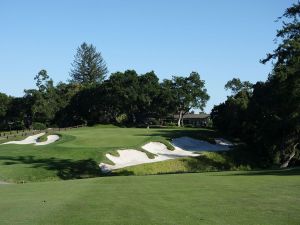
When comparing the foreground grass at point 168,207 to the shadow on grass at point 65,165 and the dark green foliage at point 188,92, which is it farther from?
the dark green foliage at point 188,92

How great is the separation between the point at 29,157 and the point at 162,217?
3529cm

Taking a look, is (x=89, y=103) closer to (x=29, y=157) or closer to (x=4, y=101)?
(x=4, y=101)

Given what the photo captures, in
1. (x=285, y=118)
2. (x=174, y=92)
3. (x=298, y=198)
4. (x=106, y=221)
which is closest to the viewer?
(x=106, y=221)

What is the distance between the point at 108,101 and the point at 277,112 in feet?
206

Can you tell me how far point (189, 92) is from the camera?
12469cm

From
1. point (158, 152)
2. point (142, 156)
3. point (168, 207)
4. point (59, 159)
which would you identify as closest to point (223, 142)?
point (158, 152)

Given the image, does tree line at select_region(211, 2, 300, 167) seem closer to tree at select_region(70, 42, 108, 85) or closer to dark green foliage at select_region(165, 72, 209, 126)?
dark green foliage at select_region(165, 72, 209, 126)

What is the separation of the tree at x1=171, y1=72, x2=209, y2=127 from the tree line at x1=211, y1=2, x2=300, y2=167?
112 ft

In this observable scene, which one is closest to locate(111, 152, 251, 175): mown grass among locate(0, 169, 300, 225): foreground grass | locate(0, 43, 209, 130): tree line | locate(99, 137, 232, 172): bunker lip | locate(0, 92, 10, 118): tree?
locate(99, 137, 232, 172): bunker lip

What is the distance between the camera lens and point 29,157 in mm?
45750

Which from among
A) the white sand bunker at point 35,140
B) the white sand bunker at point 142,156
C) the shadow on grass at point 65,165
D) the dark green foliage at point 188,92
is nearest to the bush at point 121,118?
the dark green foliage at point 188,92

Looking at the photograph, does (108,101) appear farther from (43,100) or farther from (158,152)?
(158,152)

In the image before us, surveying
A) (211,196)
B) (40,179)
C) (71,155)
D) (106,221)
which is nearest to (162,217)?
(106,221)

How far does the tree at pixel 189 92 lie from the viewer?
123000 millimetres
